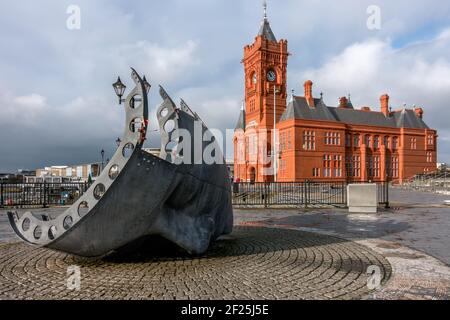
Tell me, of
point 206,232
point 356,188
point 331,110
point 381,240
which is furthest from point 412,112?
point 206,232

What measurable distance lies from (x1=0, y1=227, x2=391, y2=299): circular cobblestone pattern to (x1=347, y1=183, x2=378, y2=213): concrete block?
342 inches

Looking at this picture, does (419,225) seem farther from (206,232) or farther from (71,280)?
(71,280)

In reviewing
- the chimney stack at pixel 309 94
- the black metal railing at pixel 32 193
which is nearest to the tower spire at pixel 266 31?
the chimney stack at pixel 309 94

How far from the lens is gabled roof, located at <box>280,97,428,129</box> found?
→ 5341 cm

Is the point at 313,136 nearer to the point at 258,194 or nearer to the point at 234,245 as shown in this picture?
the point at 258,194

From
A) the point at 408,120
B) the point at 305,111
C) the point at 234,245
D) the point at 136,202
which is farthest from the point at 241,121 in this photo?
the point at 136,202

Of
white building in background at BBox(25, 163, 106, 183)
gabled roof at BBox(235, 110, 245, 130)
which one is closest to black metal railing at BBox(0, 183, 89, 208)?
white building in background at BBox(25, 163, 106, 183)

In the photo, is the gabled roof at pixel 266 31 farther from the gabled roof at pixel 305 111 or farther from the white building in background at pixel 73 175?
the white building in background at pixel 73 175

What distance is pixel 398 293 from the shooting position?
4484 millimetres

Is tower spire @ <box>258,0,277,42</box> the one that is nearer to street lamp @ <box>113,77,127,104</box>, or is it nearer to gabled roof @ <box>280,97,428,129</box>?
gabled roof @ <box>280,97,428,129</box>

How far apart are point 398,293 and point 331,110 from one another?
58431 mm

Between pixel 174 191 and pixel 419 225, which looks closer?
pixel 174 191

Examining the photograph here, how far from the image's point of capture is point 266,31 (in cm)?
6350

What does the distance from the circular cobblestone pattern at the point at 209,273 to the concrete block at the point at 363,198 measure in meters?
8.68
